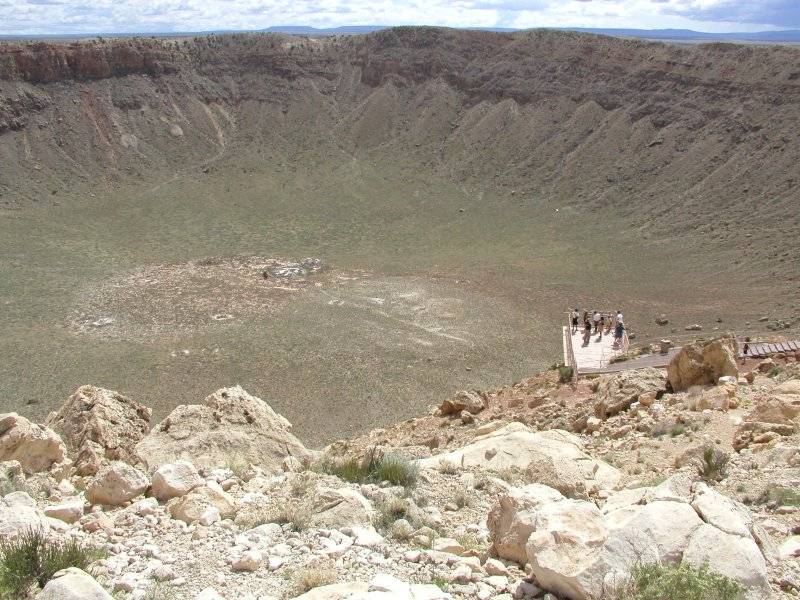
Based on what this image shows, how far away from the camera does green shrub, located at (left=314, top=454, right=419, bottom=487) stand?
11.3 metres

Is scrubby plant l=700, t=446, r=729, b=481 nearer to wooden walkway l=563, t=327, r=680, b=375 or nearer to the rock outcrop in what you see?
the rock outcrop

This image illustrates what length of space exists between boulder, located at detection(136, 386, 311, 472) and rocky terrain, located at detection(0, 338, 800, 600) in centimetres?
5

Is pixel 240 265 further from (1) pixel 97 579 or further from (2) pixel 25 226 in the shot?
(1) pixel 97 579

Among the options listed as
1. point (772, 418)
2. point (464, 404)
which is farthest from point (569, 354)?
point (772, 418)

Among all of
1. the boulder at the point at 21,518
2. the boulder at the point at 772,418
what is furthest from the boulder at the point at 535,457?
the boulder at the point at 21,518

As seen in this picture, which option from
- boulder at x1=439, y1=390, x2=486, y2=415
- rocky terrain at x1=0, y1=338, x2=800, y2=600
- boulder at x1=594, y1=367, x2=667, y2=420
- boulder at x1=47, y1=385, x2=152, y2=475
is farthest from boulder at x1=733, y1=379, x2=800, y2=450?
boulder at x1=47, y1=385, x2=152, y2=475

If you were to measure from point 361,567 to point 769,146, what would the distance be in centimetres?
5439

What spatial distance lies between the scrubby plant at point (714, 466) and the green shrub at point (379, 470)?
4.23m

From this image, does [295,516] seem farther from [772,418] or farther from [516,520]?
[772,418]

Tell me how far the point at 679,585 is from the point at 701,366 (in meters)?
13.6

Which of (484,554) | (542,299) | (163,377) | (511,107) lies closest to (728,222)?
(542,299)

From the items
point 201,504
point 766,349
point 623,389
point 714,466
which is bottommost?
point 766,349

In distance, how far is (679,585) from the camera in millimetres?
6531

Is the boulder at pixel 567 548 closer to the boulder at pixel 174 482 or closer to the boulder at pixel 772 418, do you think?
the boulder at pixel 174 482
